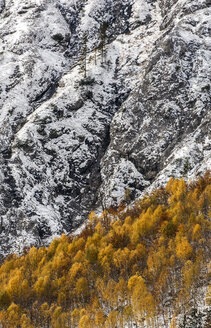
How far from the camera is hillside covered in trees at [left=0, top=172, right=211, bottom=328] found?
46.1 metres

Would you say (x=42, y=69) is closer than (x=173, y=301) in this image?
No

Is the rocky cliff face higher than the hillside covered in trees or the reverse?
higher

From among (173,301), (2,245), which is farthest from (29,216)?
(173,301)

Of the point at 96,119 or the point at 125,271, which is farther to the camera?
the point at 96,119

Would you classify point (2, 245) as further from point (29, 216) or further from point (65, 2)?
point (65, 2)

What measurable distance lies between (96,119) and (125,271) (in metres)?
53.3

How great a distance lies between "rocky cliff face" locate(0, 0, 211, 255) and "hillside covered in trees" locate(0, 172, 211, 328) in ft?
20.1

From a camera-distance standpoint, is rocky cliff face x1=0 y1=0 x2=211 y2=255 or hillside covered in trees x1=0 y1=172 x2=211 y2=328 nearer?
hillside covered in trees x1=0 y1=172 x2=211 y2=328

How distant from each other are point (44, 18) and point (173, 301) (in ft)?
413

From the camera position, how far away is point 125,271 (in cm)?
6056

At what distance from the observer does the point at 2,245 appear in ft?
252

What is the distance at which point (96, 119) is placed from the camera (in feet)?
333

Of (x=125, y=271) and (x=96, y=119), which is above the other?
(x=96, y=119)

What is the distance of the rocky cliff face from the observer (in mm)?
82125
